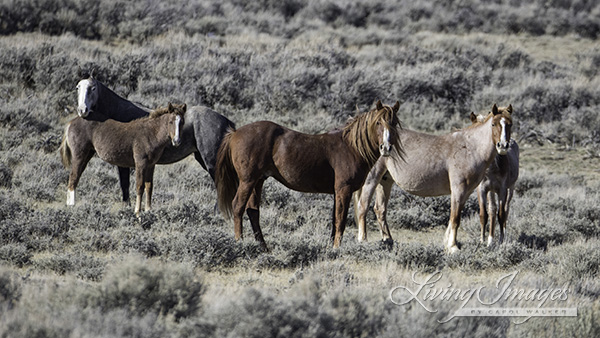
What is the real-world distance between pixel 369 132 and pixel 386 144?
44 cm

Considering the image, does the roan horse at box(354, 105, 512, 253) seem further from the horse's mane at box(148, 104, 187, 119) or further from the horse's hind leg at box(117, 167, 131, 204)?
the horse's hind leg at box(117, 167, 131, 204)

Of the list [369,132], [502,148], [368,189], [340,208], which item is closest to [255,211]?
[340,208]

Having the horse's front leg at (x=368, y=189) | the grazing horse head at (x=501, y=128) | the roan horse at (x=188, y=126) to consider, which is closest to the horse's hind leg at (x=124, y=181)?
the roan horse at (x=188, y=126)

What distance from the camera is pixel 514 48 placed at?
965 inches

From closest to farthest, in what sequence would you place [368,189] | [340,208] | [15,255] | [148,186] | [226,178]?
[15,255], [340,208], [226,178], [368,189], [148,186]

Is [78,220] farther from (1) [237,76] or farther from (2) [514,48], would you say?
(2) [514,48]

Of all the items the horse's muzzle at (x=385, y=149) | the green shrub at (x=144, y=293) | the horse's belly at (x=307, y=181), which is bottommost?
the horse's belly at (x=307, y=181)

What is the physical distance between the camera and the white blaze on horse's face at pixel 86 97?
1129 cm

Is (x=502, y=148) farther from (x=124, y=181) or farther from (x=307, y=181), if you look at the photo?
(x=124, y=181)

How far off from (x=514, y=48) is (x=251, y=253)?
19.0 meters

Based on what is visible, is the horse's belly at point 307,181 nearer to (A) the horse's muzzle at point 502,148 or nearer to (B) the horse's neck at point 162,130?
(A) the horse's muzzle at point 502,148

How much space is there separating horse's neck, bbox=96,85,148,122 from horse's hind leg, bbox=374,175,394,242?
4395mm

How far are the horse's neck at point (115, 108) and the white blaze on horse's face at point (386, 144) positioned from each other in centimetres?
541

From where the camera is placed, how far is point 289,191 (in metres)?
12.5
